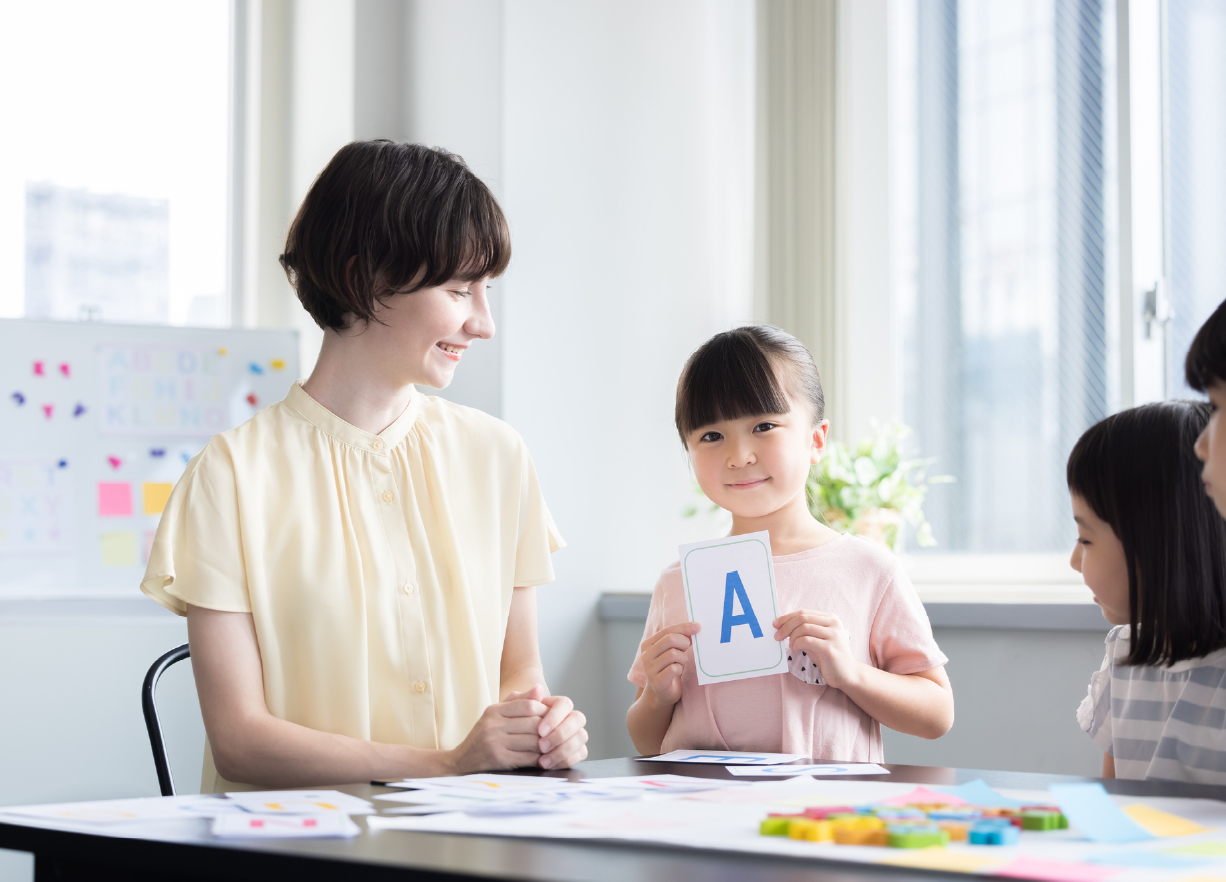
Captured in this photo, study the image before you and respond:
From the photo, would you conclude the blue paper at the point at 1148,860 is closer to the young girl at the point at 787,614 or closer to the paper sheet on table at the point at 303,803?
the paper sheet on table at the point at 303,803

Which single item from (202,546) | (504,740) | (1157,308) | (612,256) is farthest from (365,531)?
(1157,308)

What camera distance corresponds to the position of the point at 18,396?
8.73ft

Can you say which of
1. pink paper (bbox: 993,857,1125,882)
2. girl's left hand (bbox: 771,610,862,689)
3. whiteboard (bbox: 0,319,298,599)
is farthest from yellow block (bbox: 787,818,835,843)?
whiteboard (bbox: 0,319,298,599)

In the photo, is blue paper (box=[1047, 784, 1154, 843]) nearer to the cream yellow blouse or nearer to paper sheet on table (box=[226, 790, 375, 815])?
paper sheet on table (box=[226, 790, 375, 815])

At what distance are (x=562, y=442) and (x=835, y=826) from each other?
2088mm

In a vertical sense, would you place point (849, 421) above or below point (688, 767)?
above

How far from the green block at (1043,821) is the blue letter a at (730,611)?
0.54m

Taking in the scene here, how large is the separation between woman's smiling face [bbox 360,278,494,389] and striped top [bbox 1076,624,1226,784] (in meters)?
0.79

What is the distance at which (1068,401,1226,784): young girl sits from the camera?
1.06 m

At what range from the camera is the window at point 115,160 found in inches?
118

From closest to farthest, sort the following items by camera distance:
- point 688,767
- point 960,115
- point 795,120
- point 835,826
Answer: point 835,826 < point 688,767 < point 960,115 < point 795,120

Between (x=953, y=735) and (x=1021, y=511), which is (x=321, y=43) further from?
(x=953, y=735)

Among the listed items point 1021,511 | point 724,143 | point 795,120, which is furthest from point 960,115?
point 1021,511

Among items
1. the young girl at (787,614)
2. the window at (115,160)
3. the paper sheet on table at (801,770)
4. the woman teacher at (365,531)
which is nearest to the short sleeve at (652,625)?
the young girl at (787,614)
